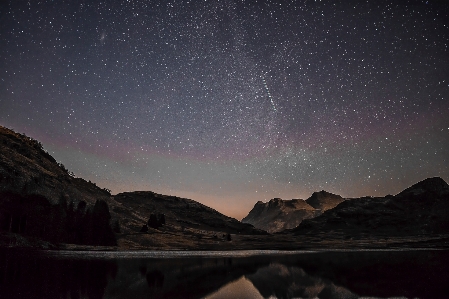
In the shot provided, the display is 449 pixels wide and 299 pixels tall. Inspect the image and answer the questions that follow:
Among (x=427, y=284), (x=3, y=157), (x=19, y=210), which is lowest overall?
(x=427, y=284)

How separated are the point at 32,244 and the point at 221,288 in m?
93.5

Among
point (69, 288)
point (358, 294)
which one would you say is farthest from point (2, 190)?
point (358, 294)

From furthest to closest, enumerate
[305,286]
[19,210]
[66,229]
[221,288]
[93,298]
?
[66,229], [19,210], [305,286], [221,288], [93,298]

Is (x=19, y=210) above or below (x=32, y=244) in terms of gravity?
above

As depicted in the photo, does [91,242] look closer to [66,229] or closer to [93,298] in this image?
[66,229]

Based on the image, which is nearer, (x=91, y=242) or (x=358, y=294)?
(x=358, y=294)

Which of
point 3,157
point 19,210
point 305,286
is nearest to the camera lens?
point 305,286

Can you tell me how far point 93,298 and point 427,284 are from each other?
3281 cm

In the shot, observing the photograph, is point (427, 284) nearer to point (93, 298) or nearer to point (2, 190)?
point (93, 298)

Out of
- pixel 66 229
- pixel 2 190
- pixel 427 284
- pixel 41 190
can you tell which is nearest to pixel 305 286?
pixel 427 284

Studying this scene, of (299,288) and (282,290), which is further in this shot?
(299,288)

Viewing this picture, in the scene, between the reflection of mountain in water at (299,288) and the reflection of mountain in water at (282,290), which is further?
the reflection of mountain in water at (299,288)

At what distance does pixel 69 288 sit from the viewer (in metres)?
26.1

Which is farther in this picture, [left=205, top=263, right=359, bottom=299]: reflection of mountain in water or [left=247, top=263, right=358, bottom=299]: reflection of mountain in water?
[left=247, top=263, right=358, bottom=299]: reflection of mountain in water
